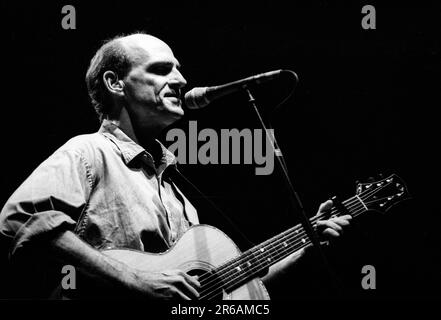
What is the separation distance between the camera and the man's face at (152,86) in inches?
86.8

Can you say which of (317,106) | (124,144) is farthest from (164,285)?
(317,106)

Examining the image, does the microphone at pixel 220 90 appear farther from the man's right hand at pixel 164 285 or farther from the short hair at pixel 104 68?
the man's right hand at pixel 164 285

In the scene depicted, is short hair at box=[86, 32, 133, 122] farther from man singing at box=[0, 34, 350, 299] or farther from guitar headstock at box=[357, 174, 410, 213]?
guitar headstock at box=[357, 174, 410, 213]

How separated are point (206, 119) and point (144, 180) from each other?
2.65 feet

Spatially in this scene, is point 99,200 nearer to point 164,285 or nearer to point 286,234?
point 164,285

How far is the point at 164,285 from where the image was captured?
1.68 meters

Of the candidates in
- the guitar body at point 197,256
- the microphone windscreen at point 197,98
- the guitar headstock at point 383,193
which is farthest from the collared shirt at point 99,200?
the guitar headstock at point 383,193

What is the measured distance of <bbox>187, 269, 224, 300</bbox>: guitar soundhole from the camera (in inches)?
71.5

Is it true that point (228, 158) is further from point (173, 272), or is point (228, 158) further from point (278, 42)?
point (173, 272)

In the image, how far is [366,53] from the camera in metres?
2.86

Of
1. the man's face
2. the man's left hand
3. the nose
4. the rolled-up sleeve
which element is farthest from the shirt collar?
the man's left hand

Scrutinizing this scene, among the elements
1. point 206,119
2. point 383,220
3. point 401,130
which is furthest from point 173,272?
point 401,130

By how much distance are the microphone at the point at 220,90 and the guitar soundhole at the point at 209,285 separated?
660 millimetres
